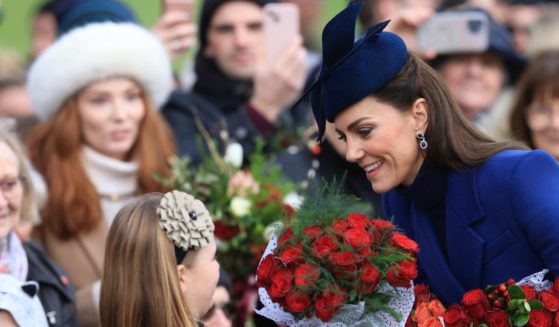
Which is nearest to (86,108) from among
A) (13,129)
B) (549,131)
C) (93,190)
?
(93,190)

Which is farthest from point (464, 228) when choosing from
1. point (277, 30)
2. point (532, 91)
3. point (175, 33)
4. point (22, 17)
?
point (22, 17)

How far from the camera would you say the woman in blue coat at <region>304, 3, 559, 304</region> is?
3.89 metres

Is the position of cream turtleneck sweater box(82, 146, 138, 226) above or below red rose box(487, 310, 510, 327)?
below

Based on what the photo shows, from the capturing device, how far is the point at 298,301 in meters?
3.70

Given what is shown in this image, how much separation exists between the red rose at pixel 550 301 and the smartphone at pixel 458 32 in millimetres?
3163

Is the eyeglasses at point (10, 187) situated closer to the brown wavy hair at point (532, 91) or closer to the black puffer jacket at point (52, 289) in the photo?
the black puffer jacket at point (52, 289)

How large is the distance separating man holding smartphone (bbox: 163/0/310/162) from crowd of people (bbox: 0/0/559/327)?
0.01 meters

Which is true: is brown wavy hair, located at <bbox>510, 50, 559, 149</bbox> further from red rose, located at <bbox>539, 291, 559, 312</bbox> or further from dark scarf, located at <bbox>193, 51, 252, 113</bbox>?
red rose, located at <bbox>539, 291, 559, 312</bbox>

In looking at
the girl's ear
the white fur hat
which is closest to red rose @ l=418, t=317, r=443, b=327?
the girl's ear

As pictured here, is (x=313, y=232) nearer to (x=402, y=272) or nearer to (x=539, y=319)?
(x=402, y=272)

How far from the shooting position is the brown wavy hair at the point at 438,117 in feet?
13.1

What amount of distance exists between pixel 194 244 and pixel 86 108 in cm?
215

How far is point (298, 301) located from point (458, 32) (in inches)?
140

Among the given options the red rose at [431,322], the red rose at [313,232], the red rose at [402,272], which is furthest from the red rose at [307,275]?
the red rose at [431,322]
